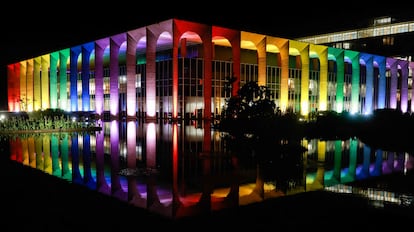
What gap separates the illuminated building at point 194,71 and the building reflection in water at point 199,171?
518 inches

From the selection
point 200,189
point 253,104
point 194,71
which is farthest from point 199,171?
point 194,71

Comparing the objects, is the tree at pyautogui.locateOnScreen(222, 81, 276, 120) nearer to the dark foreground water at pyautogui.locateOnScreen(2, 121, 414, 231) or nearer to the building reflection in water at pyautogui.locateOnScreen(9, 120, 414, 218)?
the building reflection in water at pyautogui.locateOnScreen(9, 120, 414, 218)

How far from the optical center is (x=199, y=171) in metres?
8.26

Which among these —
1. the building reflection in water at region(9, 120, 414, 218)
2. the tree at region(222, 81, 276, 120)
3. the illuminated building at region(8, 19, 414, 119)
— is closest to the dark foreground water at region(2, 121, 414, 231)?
the building reflection in water at region(9, 120, 414, 218)

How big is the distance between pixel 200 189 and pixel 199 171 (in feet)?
5.94

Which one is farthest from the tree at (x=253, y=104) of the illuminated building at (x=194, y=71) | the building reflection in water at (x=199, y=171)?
the illuminated building at (x=194, y=71)

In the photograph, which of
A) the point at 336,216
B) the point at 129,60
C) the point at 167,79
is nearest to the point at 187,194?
the point at 336,216

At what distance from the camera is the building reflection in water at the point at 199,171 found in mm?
5906

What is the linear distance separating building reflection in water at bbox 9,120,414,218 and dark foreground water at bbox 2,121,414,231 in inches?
1.0

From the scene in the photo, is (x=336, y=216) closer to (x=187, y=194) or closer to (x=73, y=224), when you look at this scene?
(x=187, y=194)

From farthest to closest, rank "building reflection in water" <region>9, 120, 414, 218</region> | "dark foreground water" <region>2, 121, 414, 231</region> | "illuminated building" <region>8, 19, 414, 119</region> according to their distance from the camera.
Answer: "illuminated building" <region>8, 19, 414, 119</region> < "building reflection in water" <region>9, 120, 414, 218</region> < "dark foreground water" <region>2, 121, 414, 231</region>

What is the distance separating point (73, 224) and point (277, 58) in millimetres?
41344

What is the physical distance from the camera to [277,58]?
142ft

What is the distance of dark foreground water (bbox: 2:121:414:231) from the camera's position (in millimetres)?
4766
